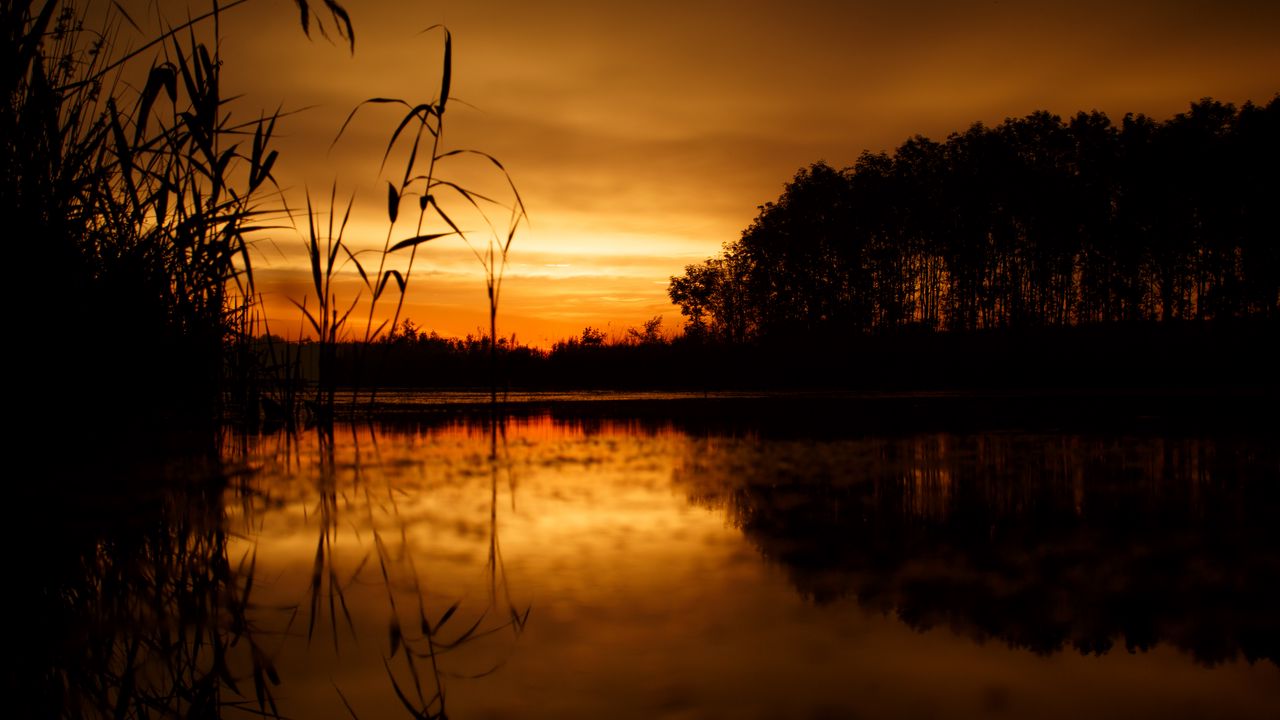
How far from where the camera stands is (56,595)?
59.7 inches

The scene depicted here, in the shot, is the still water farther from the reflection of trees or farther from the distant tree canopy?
the distant tree canopy

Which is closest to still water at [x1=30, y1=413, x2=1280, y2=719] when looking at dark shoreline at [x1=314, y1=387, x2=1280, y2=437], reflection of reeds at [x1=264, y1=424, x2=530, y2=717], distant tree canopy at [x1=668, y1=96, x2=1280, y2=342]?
reflection of reeds at [x1=264, y1=424, x2=530, y2=717]

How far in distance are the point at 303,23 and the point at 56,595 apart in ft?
5.76

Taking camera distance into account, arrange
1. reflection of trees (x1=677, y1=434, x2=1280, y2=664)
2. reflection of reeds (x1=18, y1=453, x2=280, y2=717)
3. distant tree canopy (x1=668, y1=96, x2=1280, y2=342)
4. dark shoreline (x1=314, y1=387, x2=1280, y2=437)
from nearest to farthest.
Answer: reflection of reeds (x1=18, y1=453, x2=280, y2=717) → reflection of trees (x1=677, y1=434, x2=1280, y2=664) → dark shoreline (x1=314, y1=387, x2=1280, y2=437) → distant tree canopy (x1=668, y1=96, x2=1280, y2=342)

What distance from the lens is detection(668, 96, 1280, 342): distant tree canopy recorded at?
29.5 metres

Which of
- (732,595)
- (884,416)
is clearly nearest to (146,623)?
(732,595)

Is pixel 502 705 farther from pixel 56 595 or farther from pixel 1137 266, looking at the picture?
pixel 1137 266

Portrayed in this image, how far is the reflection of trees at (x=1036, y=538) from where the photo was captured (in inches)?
54.6

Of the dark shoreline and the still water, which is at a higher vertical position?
the dark shoreline

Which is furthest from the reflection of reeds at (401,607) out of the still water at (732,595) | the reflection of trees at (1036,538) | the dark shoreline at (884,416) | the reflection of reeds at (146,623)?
the dark shoreline at (884,416)

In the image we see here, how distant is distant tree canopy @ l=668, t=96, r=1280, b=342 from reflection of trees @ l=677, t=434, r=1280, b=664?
104 feet

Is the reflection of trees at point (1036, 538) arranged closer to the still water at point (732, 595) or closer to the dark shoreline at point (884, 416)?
the still water at point (732, 595)

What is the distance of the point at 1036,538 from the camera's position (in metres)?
1.99

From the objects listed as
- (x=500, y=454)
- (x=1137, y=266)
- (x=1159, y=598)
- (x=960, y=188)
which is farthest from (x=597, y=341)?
(x=1137, y=266)
